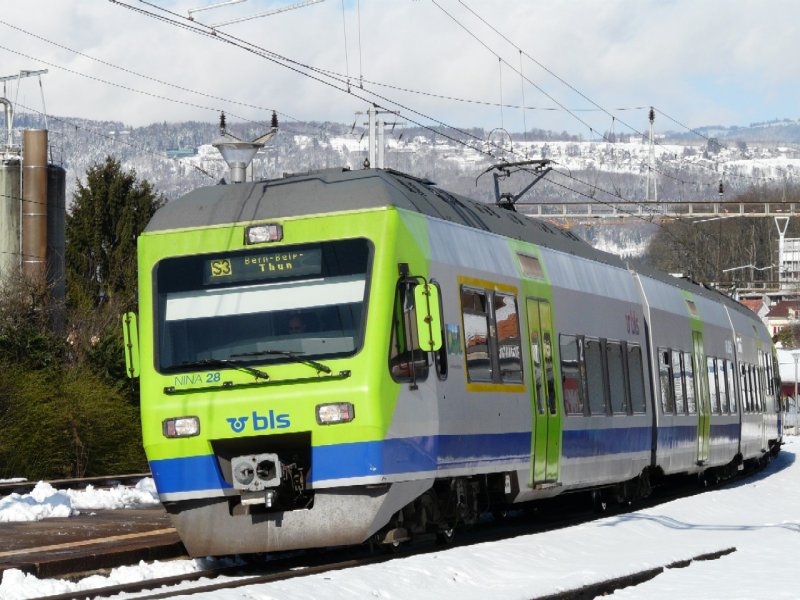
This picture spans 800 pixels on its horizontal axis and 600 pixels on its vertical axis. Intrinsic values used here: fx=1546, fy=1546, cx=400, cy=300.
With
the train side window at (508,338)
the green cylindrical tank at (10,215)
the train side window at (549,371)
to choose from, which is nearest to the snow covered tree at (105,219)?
the green cylindrical tank at (10,215)

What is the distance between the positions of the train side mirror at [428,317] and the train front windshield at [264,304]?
48 centimetres

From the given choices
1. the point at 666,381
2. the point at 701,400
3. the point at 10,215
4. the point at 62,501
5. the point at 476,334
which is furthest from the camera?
the point at 10,215

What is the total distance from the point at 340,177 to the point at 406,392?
2.28 meters

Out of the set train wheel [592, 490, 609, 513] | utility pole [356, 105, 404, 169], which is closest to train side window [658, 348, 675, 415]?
train wheel [592, 490, 609, 513]

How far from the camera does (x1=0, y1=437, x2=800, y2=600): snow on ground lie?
1148 centimetres

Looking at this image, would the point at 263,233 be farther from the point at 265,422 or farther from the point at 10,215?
the point at 10,215

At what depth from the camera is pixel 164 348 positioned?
45.4 feet

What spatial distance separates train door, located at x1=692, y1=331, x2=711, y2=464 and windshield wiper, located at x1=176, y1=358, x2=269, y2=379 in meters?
13.4

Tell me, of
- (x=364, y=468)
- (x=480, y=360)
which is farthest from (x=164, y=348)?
(x=480, y=360)

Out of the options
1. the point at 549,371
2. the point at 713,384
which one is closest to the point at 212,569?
the point at 549,371

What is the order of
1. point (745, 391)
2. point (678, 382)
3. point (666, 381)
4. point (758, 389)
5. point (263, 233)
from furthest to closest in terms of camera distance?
point (758, 389) < point (745, 391) < point (678, 382) < point (666, 381) < point (263, 233)

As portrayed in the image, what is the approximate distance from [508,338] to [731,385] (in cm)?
1408

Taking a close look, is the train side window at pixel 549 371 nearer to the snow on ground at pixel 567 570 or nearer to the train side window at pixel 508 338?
Result: the train side window at pixel 508 338

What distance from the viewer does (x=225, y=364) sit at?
13492 millimetres
